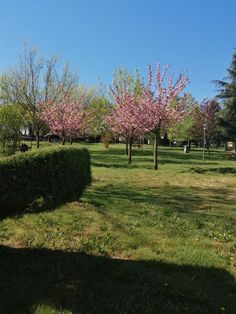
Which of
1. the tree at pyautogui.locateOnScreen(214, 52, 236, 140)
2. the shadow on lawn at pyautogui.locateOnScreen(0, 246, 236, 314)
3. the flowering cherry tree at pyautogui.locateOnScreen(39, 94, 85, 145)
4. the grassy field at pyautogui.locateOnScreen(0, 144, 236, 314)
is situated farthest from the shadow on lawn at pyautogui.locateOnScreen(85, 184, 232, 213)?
the tree at pyautogui.locateOnScreen(214, 52, 236, 140)

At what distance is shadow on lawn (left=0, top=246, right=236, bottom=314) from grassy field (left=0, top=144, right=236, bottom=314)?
0.01m

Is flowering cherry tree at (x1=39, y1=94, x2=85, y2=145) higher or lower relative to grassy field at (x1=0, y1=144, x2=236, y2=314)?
higher

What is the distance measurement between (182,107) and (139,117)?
299 centimetres

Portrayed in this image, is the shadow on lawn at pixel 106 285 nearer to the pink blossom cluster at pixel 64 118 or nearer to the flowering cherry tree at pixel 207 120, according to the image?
the pink blossom cluster at pixel 64 118

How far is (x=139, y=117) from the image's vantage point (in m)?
24.4

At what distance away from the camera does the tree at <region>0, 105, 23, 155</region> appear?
45.4 ft

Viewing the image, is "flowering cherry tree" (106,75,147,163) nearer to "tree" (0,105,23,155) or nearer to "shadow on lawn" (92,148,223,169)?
"shadow on lawn" (92,148,223,169)

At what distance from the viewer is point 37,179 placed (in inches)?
213

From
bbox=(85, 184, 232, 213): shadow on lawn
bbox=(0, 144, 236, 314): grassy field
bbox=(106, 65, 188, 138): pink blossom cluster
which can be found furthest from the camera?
Answer: bbox=(106, 65, 188, 138): pink blossom cluster

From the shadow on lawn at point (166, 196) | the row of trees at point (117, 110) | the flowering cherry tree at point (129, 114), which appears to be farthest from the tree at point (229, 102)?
the shadow on lawn at point (166, 196)

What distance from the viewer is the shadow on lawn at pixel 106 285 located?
14.3 ft

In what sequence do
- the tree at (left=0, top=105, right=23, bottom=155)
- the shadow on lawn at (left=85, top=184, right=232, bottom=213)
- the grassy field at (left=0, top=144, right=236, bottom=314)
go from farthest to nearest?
the tree at (left=0, top=105, right=23, bottom=155) < the shadow on lawn at (left=85, top=184, right=232, bottom=213) < the grassy field at (left=0, top=144, right=236, bottom=314)

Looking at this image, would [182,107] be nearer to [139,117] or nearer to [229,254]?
[139,117]

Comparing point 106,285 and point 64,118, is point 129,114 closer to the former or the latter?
point 64,118
